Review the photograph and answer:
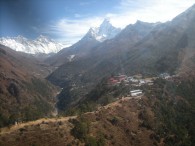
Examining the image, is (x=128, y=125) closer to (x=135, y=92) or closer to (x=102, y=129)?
(x=102, y=129)

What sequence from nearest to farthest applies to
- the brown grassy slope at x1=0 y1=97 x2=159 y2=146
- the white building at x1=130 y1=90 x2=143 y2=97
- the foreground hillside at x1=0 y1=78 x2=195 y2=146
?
1. the brown grassy slope at x1=0 y1=97 x2=159 y2=146
2. the foreground hillside at x1=0 y1=78 x2=195 y2=146
3. the white building at x1=130 y1=90 x2=143 y2=97

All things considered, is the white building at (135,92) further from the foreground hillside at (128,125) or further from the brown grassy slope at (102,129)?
the brown grassy slope at (102,129)

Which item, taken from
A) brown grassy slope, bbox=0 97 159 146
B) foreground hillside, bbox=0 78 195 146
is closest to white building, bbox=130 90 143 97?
foreground hillside, bbox=0 78 195 146

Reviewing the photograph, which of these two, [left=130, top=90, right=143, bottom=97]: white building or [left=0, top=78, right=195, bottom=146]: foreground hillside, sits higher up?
[left=130, top=90, right=143, bottom=97]: white building

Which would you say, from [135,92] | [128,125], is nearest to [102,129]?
[128,125]

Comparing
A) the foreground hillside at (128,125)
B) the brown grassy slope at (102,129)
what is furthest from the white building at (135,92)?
the brown grassy slope at (102,129)

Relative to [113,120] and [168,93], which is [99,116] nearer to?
[113,120]

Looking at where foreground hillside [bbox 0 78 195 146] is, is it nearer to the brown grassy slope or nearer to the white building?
the brown grassy slope

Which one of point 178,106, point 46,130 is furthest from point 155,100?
point 46,130
